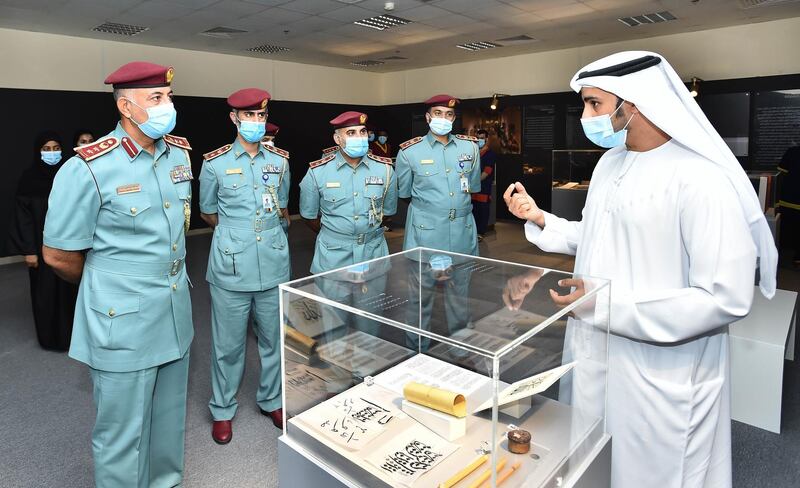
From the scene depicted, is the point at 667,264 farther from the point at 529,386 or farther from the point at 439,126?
the point at 439,126

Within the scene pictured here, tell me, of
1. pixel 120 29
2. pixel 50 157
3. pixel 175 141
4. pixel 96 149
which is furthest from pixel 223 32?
pixel 96 149

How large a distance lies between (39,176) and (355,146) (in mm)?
2940

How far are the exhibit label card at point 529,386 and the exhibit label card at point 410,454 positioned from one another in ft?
0.41

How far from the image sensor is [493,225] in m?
11.0

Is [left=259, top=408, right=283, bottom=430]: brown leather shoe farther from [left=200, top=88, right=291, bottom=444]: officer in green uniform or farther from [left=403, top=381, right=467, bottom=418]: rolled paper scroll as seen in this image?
[left=403, top=381, right=467, bottom=418]: rolled paper scroll

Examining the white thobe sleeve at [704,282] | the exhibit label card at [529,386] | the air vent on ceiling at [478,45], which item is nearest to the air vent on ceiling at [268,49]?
the air vent on ceiling at [478,45]

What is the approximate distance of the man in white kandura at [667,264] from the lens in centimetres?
144

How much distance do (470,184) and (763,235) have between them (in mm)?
2809

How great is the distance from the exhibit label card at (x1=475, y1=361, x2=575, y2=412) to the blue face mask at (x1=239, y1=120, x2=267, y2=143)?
238cm

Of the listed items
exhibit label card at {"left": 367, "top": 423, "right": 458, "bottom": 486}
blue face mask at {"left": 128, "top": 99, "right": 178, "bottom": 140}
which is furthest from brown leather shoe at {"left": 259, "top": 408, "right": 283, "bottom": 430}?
exhibit label card at {"left": 367, "top": 423, "right": 458, "bottom": 486}

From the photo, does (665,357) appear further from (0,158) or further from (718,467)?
(0,158)

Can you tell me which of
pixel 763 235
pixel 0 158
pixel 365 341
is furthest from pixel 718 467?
pixel 0 158

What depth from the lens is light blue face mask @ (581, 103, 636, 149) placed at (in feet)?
5.42

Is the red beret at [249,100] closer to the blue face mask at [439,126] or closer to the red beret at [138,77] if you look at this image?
the red beret at [138,77]
